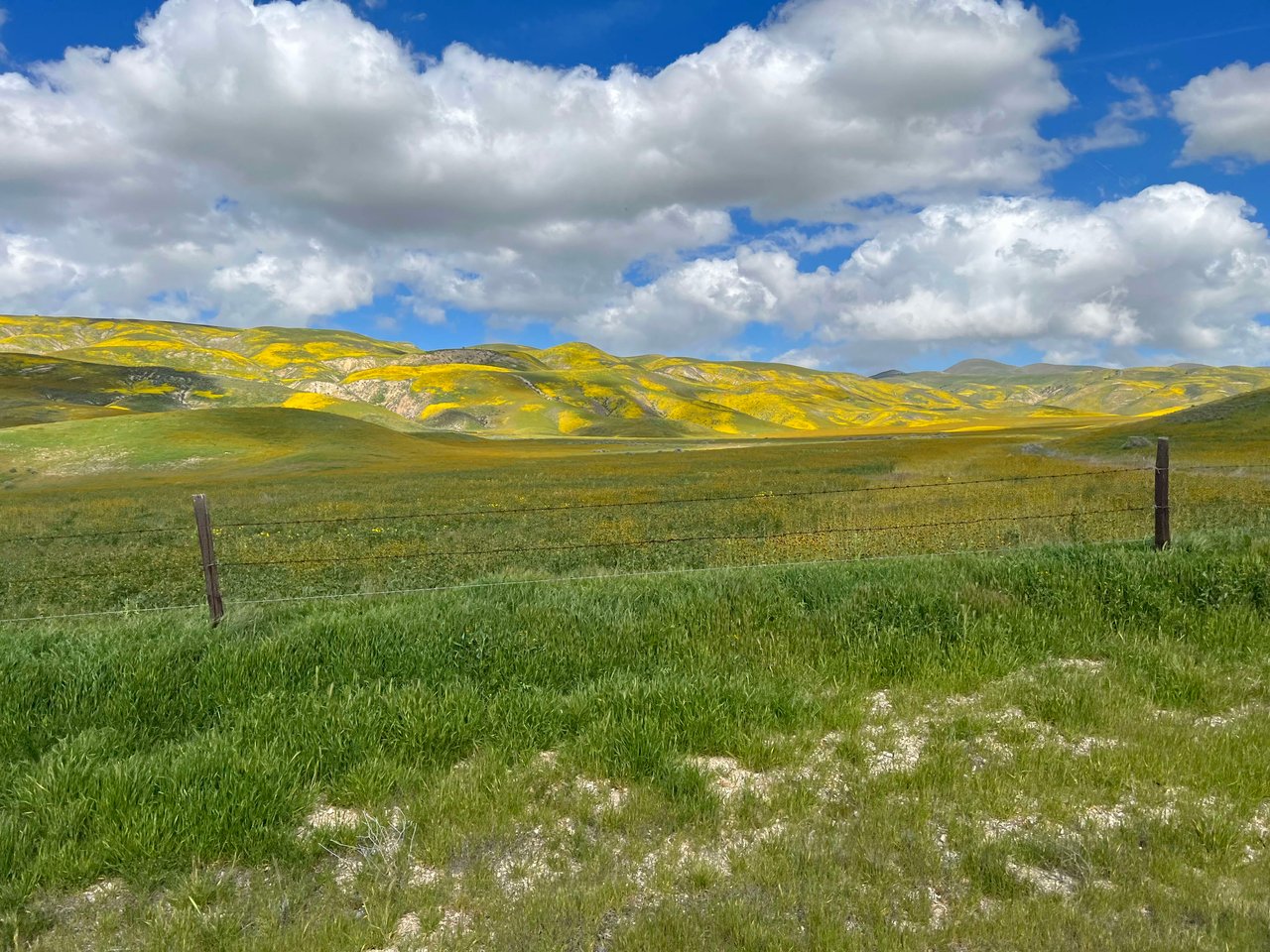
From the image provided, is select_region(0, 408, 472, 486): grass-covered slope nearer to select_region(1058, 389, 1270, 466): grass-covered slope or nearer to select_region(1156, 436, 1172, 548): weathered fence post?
select_region(1058, 389, 1270, 466): grass-covered slope

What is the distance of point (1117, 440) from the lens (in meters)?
57.1

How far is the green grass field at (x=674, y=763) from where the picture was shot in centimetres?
396

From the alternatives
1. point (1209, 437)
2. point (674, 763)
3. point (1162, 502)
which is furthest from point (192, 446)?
point (1209, 437)

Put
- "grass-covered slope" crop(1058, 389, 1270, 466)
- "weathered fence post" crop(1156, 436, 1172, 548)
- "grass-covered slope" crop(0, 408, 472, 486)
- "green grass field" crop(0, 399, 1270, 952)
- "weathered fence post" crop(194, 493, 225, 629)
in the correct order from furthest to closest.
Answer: "grass-covered slope" crop(0, 408, 472, 486)
"grass-covered slope" crop(1058, 389, 1270, 466)
"weathered fence post" crop(1156, 436, 1172, 548)
"weathered fence post" crop(194, 493, 225, 629)
"green grass field" crop(0, 399, 1270, 952)

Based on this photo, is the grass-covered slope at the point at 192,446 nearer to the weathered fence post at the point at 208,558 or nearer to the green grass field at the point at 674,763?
the weathered fence post at the point at 208,558

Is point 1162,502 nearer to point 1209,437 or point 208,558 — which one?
point 208,558

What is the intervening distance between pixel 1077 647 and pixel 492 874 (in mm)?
6804

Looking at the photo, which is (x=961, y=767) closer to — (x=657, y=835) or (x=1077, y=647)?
(x=657, y=835)

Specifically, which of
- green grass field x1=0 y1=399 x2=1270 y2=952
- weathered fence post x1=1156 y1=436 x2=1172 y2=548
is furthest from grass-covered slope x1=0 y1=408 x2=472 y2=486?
weathered fence post x1=1156 y1=436 x2=1172 y2=548

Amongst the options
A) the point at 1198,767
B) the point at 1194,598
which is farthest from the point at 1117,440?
the point at 1198,767

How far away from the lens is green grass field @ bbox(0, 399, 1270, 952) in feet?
13.0

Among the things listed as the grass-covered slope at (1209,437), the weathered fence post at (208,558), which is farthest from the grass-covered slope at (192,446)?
the grass-covered slope at (1209,437)

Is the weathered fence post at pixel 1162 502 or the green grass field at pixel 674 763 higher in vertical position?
the weathered fence post at pixel 1162 502

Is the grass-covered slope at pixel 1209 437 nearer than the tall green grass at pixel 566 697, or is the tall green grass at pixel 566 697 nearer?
the tall green grass at pixel 566 697
